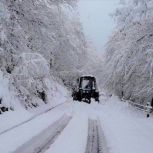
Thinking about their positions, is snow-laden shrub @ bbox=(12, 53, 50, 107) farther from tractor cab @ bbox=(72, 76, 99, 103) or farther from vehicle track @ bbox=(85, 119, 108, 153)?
tractor cab @ bbox=(72, 76, 99, 103)

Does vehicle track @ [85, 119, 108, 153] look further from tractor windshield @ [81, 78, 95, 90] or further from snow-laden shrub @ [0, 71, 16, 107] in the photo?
tractor windshield @ [81, 78, 95, 90]

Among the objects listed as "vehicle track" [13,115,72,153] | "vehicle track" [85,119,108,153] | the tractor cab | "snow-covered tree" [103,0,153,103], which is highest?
"snow-covered tree" [103,0,153,103]

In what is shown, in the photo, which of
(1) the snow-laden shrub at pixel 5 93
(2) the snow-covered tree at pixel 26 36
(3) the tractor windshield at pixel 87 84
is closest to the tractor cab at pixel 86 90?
(3) the tractor windshield at pixel 87 84

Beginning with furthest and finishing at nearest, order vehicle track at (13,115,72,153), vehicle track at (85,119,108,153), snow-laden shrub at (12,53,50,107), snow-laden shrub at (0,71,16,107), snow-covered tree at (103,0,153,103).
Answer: snow-laden shrub at (12,53,50,107) < snow-covered tree at (103,0,153,103) < snow-laden shrub at (0,71,16,107) < vehicle track at (85,119,108,153) < vehicle track at (13,115,72,153)

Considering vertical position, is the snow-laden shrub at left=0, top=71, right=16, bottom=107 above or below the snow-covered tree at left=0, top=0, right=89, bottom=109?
below

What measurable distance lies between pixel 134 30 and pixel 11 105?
28.0 ft

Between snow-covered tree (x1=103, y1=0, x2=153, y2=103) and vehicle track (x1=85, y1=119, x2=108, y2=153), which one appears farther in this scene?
snow-covered tree (x1=103, y1=0, x2=153, y2=103)

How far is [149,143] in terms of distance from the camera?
12.9 metres

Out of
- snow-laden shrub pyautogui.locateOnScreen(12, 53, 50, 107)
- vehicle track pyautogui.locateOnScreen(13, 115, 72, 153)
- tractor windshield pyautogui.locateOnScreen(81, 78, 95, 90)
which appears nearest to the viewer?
vehicle track pyautogui.locateOnScreen(13, 115, 72, 153)

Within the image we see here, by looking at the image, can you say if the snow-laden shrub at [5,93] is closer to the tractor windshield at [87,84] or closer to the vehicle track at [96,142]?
the vehicle track at [96,142]

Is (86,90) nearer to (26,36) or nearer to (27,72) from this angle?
(26,36)

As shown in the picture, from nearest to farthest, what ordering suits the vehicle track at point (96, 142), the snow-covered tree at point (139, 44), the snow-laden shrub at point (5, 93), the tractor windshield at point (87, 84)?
the vehicle track at point (96, 142) < the snow-laden shrub at point (5, 93) < the snow-covered tree at point (139, 44) < the tractor windshield at point (87, 84)

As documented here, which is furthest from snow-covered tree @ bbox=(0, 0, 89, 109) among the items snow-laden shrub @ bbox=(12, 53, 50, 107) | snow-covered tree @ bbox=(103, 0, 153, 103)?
snow-covered tree @ bbox=(103, 0, 153, 103)

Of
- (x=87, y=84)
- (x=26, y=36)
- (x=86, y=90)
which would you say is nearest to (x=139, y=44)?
(x=26, y=36)
